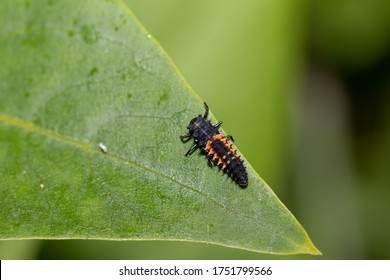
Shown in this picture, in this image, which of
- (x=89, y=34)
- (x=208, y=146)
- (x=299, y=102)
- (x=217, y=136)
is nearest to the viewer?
(x=89, y=34)

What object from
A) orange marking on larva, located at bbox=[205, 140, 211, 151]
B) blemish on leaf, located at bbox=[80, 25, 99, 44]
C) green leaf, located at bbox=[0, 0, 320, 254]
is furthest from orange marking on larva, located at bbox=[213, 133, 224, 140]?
blemish on leaf, located at bbox=[80, 25, 99, 44]

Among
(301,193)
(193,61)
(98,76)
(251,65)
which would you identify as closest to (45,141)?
(98,76)

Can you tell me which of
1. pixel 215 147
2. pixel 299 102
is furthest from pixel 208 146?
pixel 299 102

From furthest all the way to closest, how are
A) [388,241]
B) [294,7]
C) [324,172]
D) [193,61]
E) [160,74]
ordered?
[324,172] < [388,241] < [294,7] < [193,61] < [160,74]

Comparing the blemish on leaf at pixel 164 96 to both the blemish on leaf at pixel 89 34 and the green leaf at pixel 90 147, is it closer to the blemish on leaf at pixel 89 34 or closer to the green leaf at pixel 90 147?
the green leaf at pixel 90 147

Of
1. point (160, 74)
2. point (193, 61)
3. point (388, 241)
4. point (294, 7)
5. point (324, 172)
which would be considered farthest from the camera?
point (324, 172)

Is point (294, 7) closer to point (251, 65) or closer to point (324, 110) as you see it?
point (251, 65)

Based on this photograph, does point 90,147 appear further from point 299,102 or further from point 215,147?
point 299,102
